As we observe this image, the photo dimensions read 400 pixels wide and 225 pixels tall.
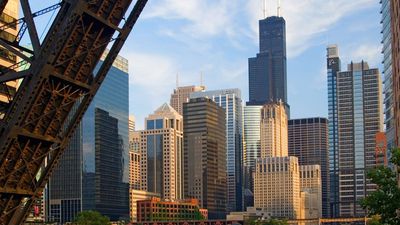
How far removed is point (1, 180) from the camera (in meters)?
18.2

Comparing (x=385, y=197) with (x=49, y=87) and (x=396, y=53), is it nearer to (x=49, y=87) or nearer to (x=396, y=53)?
(x=49, y=87)

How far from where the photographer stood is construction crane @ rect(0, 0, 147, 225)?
58.6ft

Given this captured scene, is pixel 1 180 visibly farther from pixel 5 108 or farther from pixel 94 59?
pixel 94 59

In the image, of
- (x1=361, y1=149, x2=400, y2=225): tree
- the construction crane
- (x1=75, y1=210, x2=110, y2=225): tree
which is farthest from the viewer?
(x1=75, y1=210, x2=110, y2=225): tree

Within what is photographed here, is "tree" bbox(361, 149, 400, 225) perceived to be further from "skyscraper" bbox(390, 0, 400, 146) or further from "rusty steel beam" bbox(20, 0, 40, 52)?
"skyscraper" bbox(390, 0, 400, 146)

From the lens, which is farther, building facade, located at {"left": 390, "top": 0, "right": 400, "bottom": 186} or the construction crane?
building facade, located at {"left": 390, "top": 0, "right": 400, "bottom": 186}

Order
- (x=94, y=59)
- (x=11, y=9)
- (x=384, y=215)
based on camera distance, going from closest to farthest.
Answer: (x=94, y=59)
(x=384, y=215)
(x=11, y=9)

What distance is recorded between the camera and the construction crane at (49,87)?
17875 millimetres

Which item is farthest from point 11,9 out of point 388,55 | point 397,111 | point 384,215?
point 388,55

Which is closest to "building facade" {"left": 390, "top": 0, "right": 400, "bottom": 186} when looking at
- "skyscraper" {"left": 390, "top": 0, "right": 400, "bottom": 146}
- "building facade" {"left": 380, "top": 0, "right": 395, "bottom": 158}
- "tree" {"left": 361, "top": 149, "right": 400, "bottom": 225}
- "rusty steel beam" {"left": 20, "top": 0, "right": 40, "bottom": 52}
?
"skyscraper" {"left": 390, "top": 0, "right": 400, "bottom": 146}

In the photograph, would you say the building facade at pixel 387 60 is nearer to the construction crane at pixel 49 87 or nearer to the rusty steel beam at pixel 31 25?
the construction crane at pixel 49 87

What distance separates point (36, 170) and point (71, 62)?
2776mm

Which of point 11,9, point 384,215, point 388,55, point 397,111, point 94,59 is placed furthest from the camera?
point 388,55

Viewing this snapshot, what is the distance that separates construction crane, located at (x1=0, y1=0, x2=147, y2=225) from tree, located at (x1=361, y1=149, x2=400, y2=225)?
38.2ft
